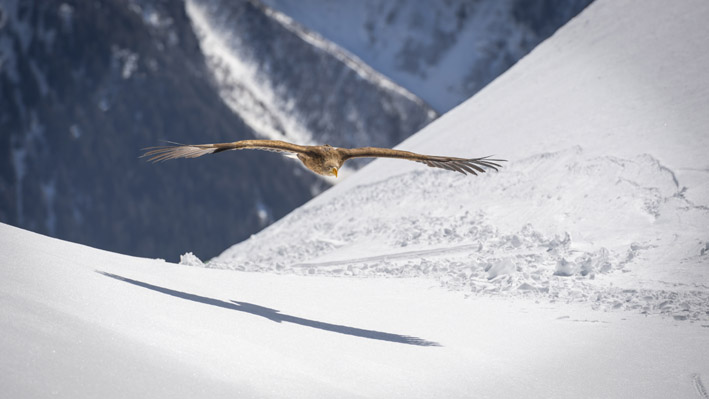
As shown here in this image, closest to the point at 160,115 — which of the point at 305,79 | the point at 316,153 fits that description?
the point at 305,79

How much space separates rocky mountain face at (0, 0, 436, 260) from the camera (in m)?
49.4

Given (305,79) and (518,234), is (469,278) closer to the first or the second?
(518,234)

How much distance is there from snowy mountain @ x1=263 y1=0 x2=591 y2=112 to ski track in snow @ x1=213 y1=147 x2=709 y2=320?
40.0 metres

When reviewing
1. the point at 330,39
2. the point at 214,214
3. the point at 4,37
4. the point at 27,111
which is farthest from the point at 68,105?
the point at 330,39

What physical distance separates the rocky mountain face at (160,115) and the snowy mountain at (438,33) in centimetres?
364

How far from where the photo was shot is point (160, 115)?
52.7 m

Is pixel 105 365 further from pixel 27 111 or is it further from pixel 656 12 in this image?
pixel 27 111

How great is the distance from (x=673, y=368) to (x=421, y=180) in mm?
10304

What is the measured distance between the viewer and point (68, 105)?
5262 centimetres

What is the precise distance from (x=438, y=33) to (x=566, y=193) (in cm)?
4611

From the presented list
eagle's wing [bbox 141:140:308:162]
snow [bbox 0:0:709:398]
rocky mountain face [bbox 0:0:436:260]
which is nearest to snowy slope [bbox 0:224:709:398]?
snow [bbox 0:0:709:398]

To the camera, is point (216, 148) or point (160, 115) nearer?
point (216, 148)

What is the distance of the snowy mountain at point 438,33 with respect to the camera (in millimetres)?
56000

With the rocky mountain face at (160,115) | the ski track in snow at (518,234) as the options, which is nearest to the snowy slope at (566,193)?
the ski track in snow at (518,234)
